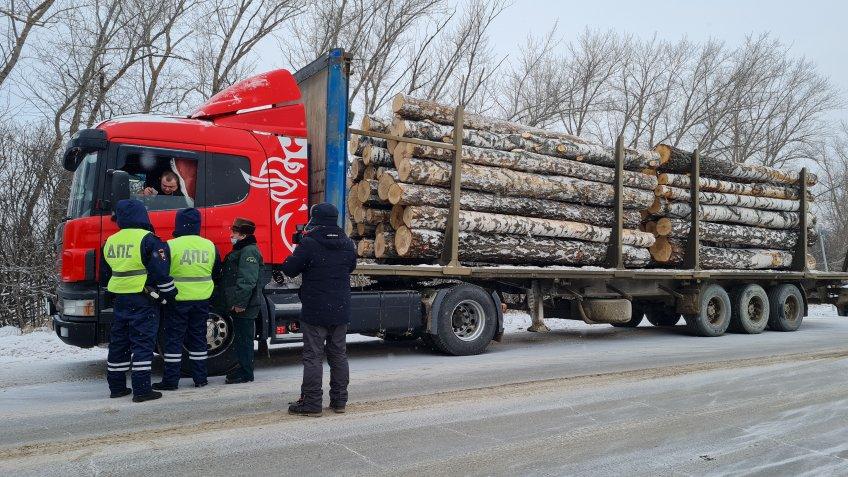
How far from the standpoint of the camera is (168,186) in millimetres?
7027

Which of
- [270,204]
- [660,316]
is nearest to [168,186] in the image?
[270,204]

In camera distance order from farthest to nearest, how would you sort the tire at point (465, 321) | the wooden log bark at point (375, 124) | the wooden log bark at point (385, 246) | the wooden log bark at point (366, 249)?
1. the wooden log bark at point (366, 249)
2. the wooden log bark at point (375, 124)
3. the wooden log bark at point (385, 246)
4. the tire at point (465, 321)

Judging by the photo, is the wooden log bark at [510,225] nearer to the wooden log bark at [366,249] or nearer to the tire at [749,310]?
the wooden log bark at [366,249]

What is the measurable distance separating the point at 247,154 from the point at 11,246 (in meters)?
8.28

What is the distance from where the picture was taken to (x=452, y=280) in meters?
9.19

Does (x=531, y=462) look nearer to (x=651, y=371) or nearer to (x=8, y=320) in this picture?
(x=651, y=371)

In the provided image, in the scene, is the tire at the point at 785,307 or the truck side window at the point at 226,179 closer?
the truck side window at the point at 226,179

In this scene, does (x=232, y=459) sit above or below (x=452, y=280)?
below

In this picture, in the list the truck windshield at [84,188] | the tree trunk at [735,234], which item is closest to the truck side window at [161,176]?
the truck windshield at [84,188]

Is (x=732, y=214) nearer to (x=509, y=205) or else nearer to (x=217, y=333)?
(x=509, y=205)

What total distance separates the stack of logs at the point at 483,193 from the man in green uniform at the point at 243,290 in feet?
8.84

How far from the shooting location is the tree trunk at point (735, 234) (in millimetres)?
11992

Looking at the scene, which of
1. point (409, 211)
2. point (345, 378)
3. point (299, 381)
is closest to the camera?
point (345, 378)

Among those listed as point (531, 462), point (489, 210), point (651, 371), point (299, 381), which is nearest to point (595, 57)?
point (489, 210)
